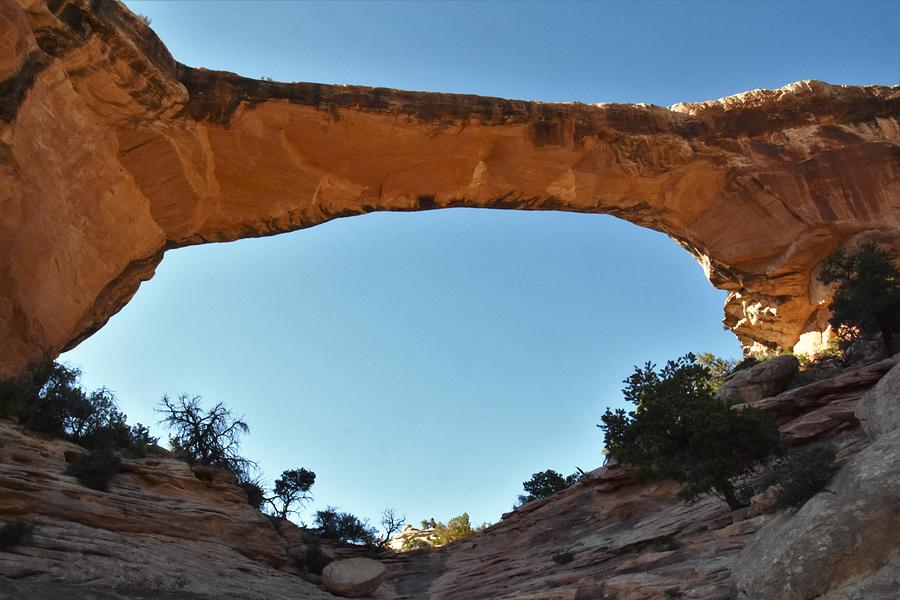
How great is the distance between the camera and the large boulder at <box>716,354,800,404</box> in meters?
18.6

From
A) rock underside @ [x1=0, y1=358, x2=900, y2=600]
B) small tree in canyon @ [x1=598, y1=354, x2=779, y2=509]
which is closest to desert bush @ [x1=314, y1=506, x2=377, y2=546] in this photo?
rock underside @ [x1=0, y1=358, x2=900, y2=600]

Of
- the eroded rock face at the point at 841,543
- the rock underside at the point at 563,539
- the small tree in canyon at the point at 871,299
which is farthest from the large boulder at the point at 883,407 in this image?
the small tree in canyon at the point at 871,299

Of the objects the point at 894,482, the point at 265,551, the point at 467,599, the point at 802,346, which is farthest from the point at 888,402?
the point at 802,346

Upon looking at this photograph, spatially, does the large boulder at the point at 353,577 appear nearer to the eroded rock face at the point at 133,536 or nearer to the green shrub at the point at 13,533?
the eroded rock face at the point at 133,536

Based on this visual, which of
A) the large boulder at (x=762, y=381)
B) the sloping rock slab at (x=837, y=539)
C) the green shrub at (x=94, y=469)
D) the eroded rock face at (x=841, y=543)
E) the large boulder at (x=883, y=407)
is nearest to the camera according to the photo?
the eroded rock face at (x=841, y=543)

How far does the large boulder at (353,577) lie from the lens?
1574cm

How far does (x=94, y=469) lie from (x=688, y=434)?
A: 10.4 metres

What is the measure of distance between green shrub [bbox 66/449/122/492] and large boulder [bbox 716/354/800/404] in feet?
45.5

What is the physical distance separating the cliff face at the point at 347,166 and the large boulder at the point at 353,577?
7.96 meters

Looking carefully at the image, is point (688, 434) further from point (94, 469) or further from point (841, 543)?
point (94, 469)

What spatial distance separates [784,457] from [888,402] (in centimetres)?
298

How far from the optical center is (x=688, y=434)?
523 inches

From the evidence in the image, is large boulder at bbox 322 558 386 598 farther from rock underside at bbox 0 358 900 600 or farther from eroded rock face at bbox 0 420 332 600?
eroded rock face at bbox 0 420 332 600

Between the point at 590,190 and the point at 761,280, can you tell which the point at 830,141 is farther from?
the point at 590,190
